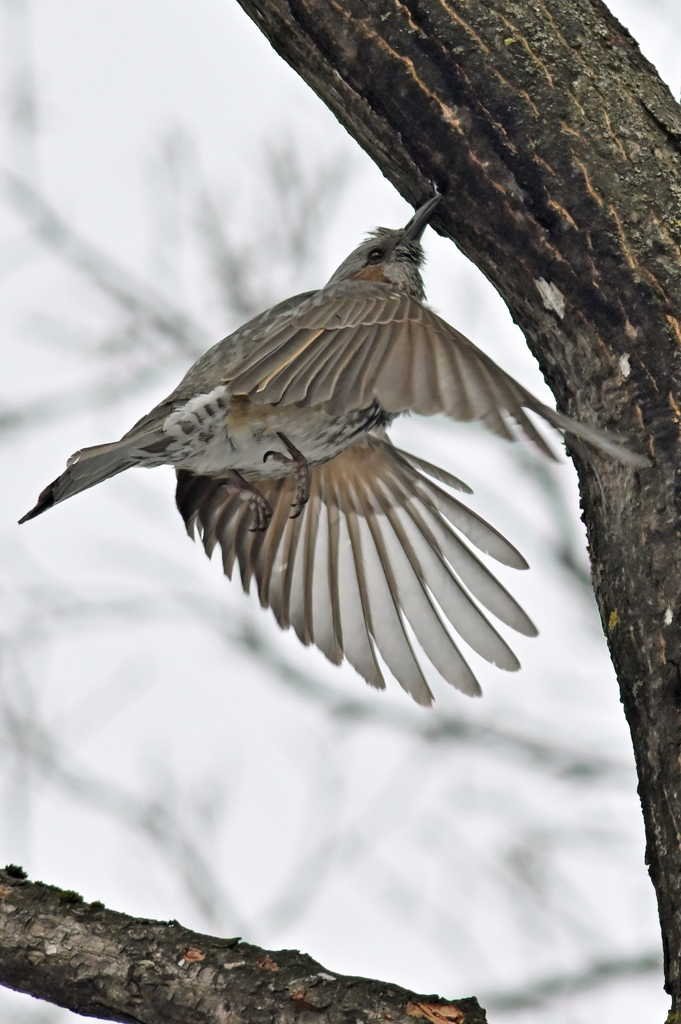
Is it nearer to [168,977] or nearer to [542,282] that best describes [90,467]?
[542,282]

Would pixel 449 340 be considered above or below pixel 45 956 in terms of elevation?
above

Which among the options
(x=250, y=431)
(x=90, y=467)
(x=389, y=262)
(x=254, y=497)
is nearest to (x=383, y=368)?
(x=250, y=431)

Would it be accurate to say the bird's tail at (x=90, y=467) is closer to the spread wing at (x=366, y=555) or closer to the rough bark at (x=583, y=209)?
the spread wing at (x=366, y=555)

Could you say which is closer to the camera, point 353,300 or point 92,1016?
point 92,1016

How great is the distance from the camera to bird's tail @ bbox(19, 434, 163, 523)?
360 cm

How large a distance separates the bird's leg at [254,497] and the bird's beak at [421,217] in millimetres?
1097

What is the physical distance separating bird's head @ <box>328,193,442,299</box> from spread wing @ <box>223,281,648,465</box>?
889mm

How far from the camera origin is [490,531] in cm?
416

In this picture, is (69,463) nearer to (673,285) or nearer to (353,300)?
(353,300)

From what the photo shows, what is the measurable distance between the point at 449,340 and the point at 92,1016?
1966 millimetres

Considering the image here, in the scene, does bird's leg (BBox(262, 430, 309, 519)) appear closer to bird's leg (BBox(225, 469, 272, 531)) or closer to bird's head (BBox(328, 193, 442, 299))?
bird's leg (BBox(225, 469, 272, 531))

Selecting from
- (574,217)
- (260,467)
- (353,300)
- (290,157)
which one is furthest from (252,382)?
(290,157)

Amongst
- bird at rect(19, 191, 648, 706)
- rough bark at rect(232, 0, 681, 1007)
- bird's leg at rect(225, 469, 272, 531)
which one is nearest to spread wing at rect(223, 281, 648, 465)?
bird at rect(19, 191, 648, 706)

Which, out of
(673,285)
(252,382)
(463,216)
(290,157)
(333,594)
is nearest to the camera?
(673,285)
